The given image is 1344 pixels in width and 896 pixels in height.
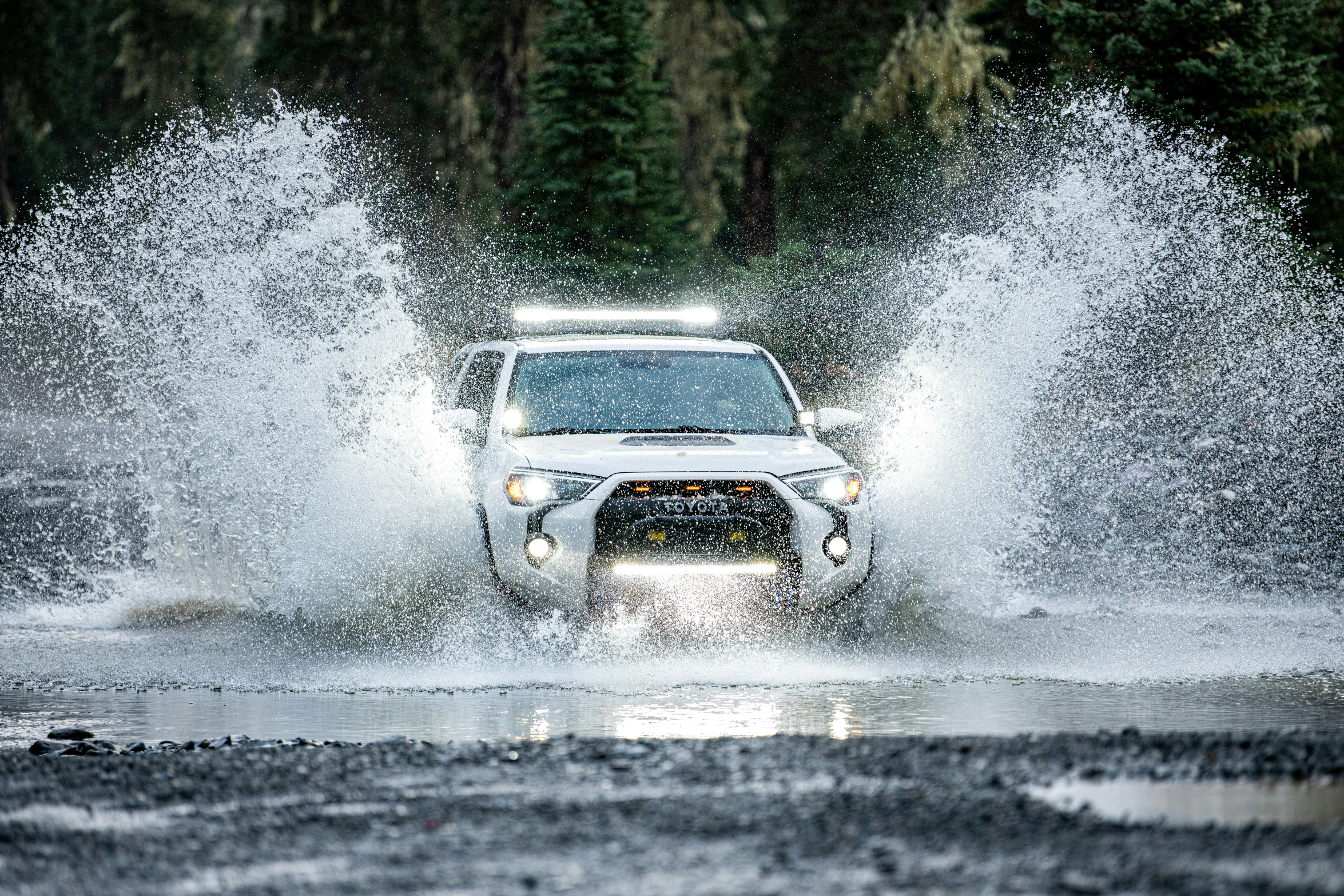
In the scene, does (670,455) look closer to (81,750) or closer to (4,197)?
(81,750)

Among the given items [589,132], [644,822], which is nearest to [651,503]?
[644,822]

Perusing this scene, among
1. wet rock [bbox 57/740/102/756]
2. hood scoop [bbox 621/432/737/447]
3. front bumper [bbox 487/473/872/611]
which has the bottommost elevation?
wet rock [bbox 57/740/102/756]

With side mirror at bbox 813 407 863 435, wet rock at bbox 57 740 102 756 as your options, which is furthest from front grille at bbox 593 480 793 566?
wet rock at bbox 57 740 102 756

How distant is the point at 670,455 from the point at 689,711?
7.06ft

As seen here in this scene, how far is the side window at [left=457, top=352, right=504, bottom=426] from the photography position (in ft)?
37.3

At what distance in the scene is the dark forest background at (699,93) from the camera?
25062 millimetres

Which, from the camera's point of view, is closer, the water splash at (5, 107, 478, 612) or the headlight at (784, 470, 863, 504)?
the headlight at (784, 470, 863, 504)

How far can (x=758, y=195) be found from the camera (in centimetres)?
3684

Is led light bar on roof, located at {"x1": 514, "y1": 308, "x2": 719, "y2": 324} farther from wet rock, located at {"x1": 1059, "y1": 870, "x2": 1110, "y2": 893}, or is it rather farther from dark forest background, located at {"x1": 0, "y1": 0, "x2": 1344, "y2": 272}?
dark forest background, located at {"x1": 0, "y1": 0, "x2": 1344, "y2": 272}

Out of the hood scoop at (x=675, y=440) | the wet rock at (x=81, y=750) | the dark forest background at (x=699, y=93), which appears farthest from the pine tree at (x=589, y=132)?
the wet rock at (x=81, y=750)

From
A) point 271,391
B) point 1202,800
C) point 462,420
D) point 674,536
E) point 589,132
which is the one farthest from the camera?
point 589,132

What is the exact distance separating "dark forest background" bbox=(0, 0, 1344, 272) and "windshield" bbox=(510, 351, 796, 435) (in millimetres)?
13977

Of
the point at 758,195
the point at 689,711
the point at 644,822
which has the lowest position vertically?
the point at 644,822

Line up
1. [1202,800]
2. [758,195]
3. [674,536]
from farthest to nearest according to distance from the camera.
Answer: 1. [758,195]
2. [674,536]
3. [1202,800]
